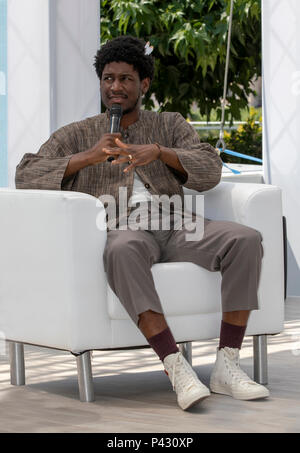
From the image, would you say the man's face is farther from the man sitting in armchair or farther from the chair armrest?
the chair armrest

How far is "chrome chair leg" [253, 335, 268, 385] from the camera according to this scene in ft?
10.2

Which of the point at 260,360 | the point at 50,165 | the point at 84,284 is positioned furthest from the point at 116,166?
the point at 260,360

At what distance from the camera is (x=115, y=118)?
10.2 feet

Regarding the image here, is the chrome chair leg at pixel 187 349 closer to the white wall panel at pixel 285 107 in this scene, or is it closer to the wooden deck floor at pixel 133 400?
the wooden deck floor at pixel 133 400

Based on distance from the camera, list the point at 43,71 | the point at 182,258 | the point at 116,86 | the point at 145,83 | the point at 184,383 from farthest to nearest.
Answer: the point at 43,71, the point at 145,83, the point at 116,86, the point at 182,258, the point at 184,383

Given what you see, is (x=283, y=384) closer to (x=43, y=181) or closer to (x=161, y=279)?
(x=161, y=279)

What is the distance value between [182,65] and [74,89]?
5.12 metres

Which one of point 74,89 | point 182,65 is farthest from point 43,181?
point 182,65

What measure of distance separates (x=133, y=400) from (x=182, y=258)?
447mm

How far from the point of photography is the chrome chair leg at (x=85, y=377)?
286 cm

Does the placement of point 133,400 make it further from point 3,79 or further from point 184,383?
point 3,79

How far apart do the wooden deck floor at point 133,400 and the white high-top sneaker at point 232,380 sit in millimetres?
26

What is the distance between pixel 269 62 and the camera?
16.8 feet

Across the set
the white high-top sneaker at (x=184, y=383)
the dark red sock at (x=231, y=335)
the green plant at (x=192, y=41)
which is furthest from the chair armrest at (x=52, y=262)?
the green plant at (x=192, y=41)
